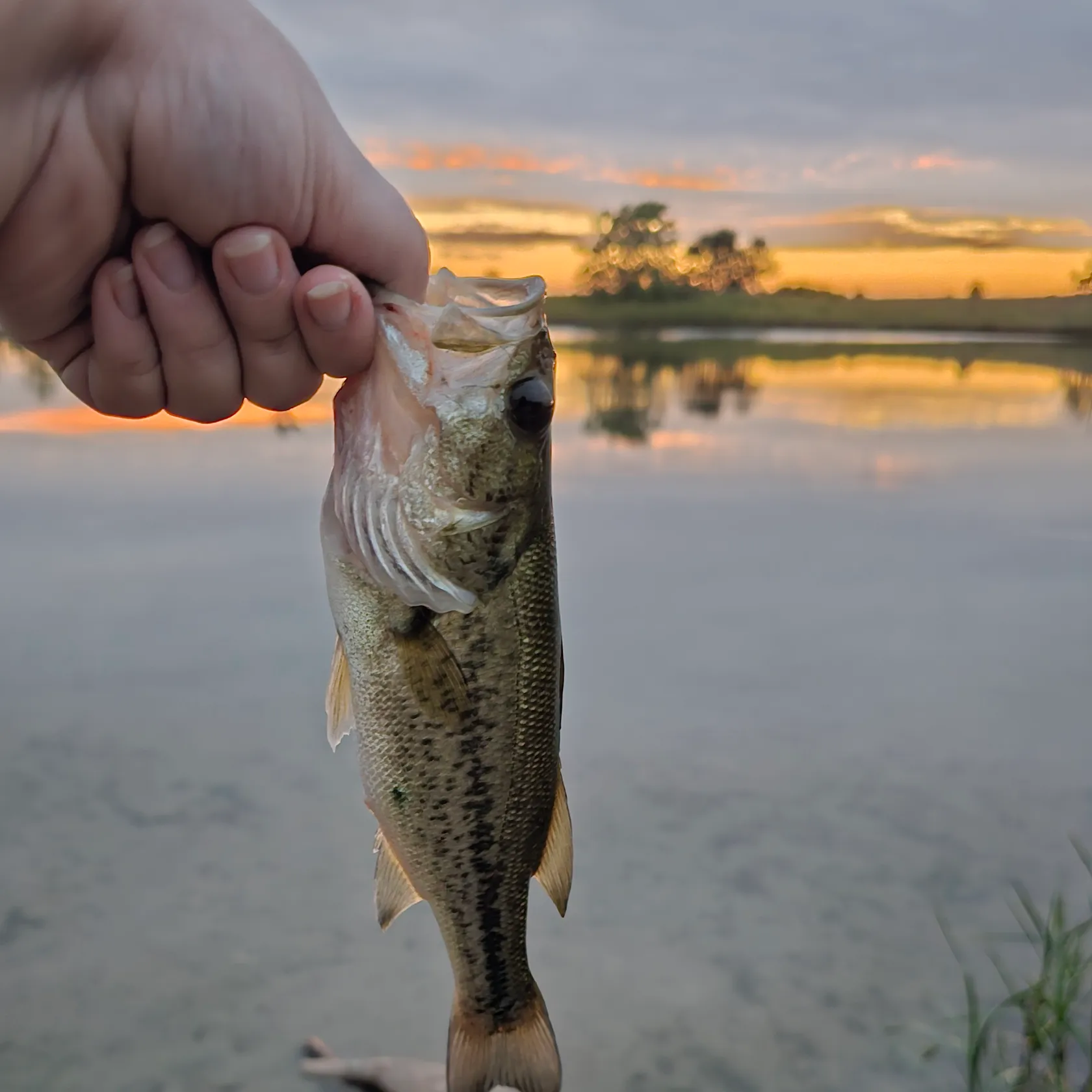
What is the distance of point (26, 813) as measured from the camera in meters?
6.43

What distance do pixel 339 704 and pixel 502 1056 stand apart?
34.2 inches

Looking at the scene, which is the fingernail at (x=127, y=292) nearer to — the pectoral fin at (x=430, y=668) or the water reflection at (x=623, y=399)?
the pectoral fin at (x=430, y=668)

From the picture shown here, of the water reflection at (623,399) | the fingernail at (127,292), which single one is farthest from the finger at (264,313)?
the water reflection at (623,399)

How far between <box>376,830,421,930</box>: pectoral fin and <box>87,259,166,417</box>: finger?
1.07 m

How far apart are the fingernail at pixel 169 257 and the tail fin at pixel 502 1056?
5.30ft

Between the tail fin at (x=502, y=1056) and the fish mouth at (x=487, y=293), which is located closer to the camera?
the fish mouth at (x=487, y=293)

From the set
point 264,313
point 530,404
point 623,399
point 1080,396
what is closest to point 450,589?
point 530,404

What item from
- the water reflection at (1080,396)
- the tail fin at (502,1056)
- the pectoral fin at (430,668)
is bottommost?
the tail fin at (502,1056)

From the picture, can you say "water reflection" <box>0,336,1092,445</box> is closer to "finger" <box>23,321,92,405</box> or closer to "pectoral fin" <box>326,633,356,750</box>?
"finger" <box>23,321,92,405</box>

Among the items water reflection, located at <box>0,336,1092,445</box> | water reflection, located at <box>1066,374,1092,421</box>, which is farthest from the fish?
water reflection, located at <box>1066,374,1092,421</box>

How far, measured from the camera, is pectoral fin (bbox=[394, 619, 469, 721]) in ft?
6.00

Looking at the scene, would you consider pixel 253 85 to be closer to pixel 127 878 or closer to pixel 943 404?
pixel 127 878

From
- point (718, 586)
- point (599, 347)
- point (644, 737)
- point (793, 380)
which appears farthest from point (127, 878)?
point (599, 347)

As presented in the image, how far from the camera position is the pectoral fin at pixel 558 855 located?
2086 millimetres
